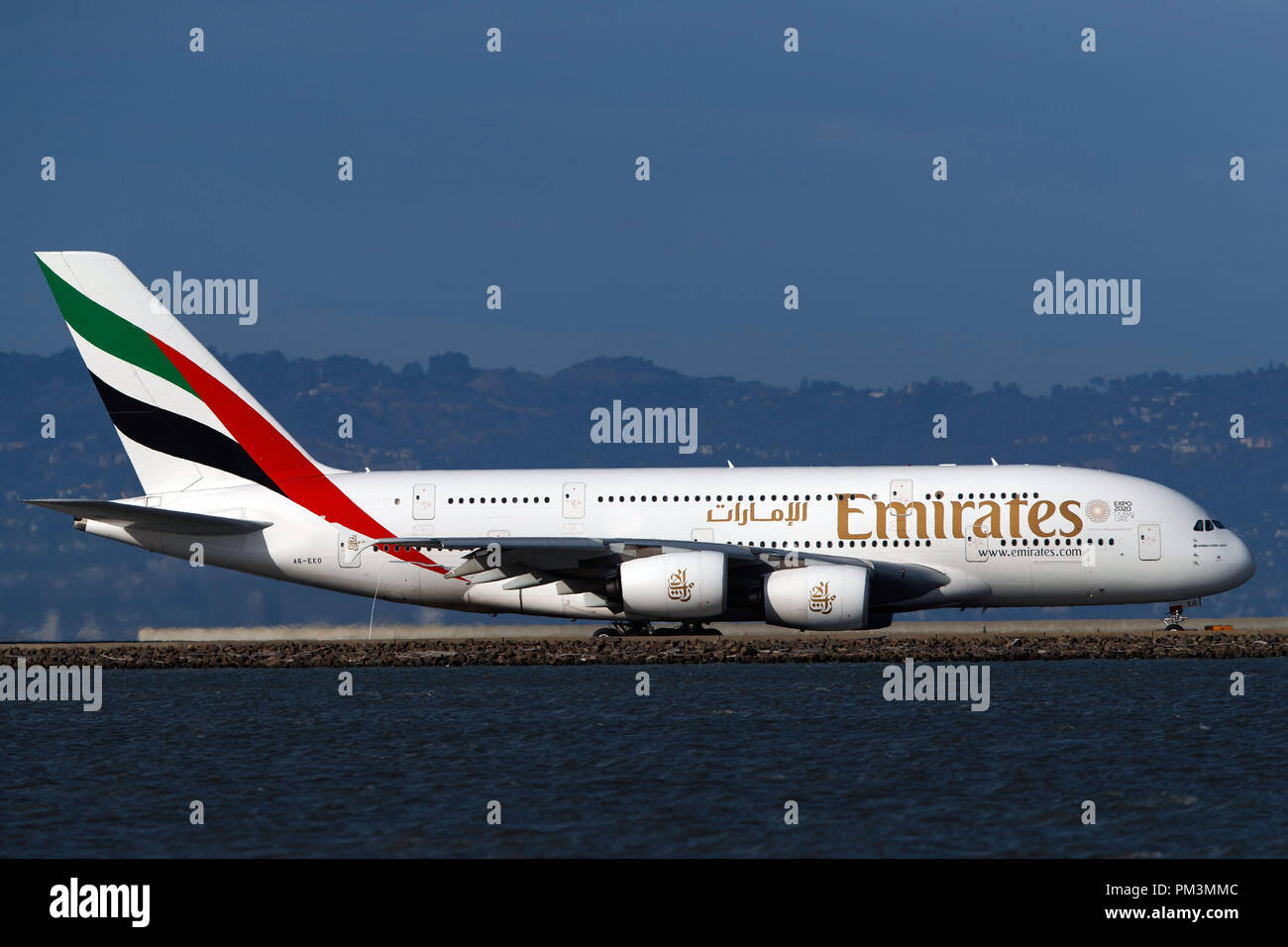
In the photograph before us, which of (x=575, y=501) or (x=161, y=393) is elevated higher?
(x=161, y=393)

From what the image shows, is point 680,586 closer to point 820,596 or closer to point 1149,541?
point 820,596

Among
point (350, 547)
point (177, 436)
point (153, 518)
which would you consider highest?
point (177, 436)

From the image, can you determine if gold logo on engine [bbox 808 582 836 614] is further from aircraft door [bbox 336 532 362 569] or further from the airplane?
aircraft door [bbox 336 532 362 569]

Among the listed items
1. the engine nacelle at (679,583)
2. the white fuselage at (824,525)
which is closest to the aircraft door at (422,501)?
the white fuselage at (824,525)

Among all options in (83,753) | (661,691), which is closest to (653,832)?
(83,753)

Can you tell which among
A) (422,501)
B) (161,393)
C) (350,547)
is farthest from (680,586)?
(161,393)
